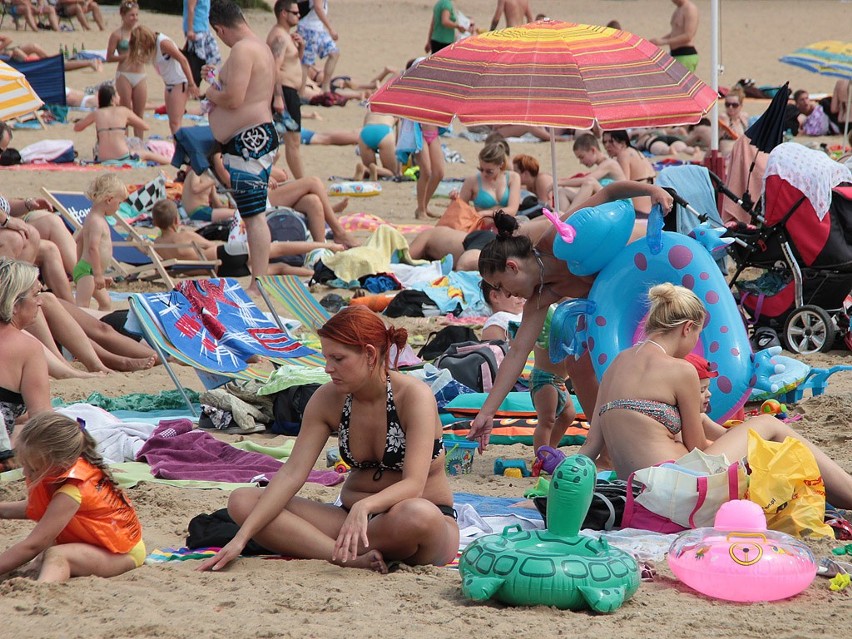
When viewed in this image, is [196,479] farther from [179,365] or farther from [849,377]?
[849,377]

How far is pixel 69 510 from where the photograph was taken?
11.2 ft

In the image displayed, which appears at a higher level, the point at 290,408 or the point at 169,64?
the point at 169,64

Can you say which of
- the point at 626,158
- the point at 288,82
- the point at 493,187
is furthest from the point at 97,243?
the point at 626,158

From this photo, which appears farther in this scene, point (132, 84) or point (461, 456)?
point (132, 84)

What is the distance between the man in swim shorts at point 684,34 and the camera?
14.2 m

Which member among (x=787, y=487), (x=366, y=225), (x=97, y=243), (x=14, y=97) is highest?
(x=14, y=97)

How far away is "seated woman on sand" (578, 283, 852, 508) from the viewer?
3982 millimetres

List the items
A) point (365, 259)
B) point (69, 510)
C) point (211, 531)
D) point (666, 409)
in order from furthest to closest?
point (365, 259) → point (666, 409) → point (211, 531) → point (69, 510)

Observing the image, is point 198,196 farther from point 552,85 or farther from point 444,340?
point 552,85

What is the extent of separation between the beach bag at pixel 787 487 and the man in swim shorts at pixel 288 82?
25.2 ft

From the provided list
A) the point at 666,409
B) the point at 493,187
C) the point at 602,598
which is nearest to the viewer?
the point at 602,598

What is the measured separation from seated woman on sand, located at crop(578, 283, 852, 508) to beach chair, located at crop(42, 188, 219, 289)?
16.0 ft

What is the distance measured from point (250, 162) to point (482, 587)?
520 cm

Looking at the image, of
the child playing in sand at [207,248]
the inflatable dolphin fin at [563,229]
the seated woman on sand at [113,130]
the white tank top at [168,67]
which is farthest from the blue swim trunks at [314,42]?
the inflatable dolphin fin at [563,229]
